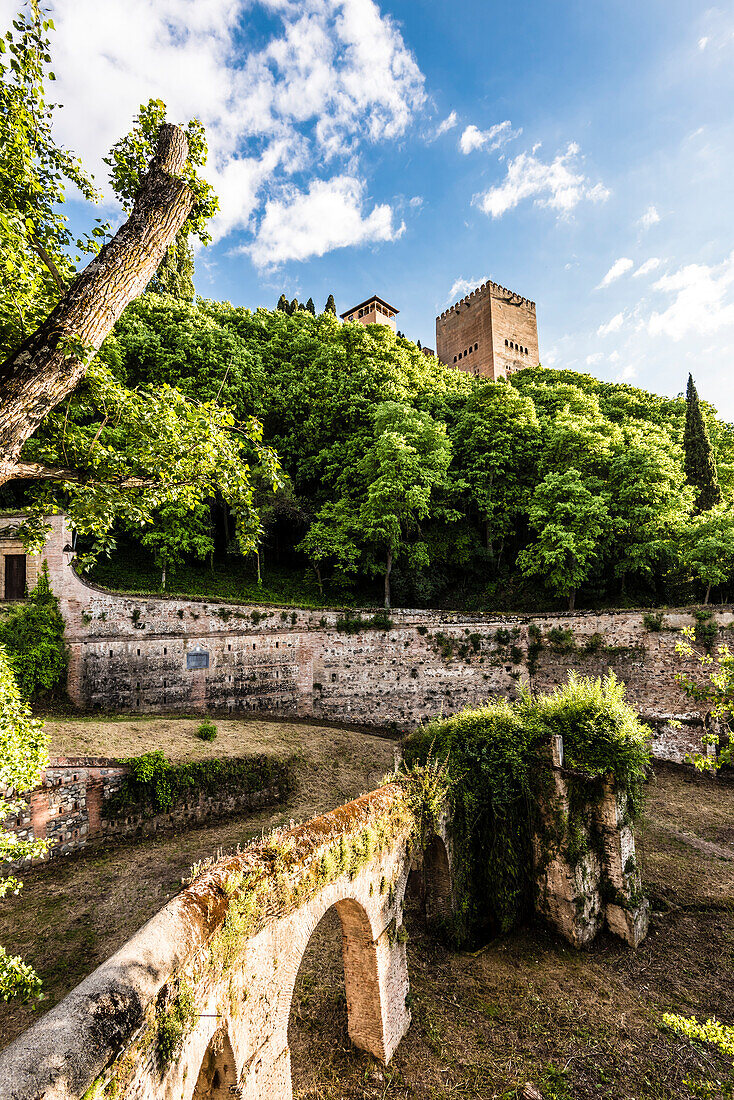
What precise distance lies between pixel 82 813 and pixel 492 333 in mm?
43696

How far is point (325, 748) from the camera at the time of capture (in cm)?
1630

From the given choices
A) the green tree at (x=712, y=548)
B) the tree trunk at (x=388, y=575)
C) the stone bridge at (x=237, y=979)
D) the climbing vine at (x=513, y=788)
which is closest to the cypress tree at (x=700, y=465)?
the green tree at (x=712, y=548)

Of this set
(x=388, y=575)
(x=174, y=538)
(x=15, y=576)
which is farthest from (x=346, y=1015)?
(x=15, y=576)

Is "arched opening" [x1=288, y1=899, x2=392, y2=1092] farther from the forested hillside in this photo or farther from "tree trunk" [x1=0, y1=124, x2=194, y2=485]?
the forested hillside

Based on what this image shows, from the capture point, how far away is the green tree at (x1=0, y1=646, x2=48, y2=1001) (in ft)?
13.5

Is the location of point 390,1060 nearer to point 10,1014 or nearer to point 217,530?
point 10,1014

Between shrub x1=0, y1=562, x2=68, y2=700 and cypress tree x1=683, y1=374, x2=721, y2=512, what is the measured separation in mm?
30316

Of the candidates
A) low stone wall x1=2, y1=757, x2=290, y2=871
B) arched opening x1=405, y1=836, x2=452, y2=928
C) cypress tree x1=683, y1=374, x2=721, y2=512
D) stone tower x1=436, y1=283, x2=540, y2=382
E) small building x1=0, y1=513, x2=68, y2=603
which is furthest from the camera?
stone tower x1=436, y1=283, x2=540, y2=382

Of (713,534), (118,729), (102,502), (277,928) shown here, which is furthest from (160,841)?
(713,534)

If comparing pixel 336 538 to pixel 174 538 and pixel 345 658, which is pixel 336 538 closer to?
pixel 345 658

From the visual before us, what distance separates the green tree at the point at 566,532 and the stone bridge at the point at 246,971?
44.1 feet

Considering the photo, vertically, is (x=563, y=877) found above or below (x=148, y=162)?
below

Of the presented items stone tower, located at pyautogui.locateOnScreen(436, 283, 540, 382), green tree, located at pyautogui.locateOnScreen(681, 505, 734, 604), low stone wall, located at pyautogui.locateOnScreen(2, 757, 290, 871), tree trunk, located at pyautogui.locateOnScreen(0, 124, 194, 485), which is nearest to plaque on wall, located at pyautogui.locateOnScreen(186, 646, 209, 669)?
low stone wall, located at pyautogui.locateOnScreen(2, 757, 290, 871)

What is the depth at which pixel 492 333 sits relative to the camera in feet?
137
